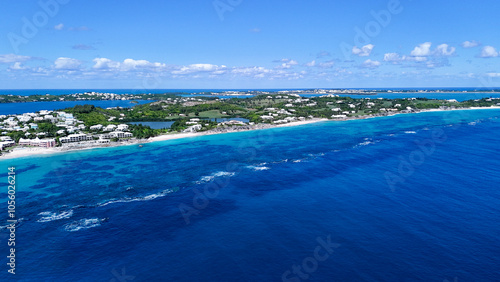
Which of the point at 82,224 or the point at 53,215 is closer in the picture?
the point at 82,224

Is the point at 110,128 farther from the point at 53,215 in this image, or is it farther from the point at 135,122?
the point at 53,215

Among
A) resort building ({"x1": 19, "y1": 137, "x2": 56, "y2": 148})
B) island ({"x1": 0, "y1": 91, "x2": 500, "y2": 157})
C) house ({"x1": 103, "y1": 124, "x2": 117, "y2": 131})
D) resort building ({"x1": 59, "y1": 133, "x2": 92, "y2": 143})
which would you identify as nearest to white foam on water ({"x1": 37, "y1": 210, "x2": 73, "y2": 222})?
island ({"x1": 0, "y1": 91, "x2": 500, "y2": 157})

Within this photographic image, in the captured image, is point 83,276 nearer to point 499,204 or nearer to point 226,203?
point 226,203

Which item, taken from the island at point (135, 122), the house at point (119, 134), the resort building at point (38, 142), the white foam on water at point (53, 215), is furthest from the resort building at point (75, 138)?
the white foam on water at point (53, 215)

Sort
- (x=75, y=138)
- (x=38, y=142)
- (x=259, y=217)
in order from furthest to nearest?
1. (x=75, y=138)
2. (x=38, y=142)
3. (x=259, y=217)

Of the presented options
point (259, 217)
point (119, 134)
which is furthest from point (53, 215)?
point (119, 134)

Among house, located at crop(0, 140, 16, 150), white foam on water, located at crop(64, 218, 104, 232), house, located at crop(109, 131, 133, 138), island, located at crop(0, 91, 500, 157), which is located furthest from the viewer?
house, located at crop(109, 131, 133, 138)

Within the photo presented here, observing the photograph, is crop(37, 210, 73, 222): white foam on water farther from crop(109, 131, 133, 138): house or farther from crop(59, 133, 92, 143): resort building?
crop(109, 131, 133, 138): house

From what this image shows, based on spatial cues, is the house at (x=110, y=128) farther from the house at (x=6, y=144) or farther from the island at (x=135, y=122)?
the house at (x=6, y=144)
